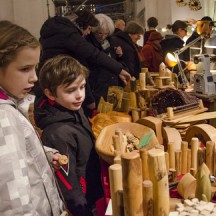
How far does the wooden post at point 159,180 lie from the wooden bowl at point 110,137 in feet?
1.36

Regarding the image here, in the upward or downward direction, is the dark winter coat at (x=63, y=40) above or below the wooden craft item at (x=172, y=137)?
above

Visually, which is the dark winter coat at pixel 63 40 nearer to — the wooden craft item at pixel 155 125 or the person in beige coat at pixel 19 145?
the wooden craft item at pixel 155 125

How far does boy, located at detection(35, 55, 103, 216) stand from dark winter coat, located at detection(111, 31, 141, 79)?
2.10 meters

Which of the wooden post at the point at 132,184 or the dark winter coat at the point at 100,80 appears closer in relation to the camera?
the wooden post at the point at 132,184

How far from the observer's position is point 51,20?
2.71 m

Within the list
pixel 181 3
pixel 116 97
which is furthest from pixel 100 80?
pixel 181 3

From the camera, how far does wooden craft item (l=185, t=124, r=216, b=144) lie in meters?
1.46

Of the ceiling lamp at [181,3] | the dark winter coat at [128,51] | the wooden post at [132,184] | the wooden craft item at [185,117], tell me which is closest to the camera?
the wooden post at [132,184]

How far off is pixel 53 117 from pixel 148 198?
2.75 ft

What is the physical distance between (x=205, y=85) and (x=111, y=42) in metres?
1.37

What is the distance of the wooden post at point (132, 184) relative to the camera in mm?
859

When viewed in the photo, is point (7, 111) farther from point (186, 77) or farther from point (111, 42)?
point (111, 42)

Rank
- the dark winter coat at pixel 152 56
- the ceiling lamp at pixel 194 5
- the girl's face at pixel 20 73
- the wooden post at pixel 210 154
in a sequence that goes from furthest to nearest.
→ the ceiling lamp at pixel 194 5
the dark winter coat at pixel 152 56
the wooden post at pixel 210 154
the girl's face at pixel 20 73

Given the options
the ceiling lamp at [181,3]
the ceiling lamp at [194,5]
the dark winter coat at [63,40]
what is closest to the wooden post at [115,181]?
the dark winter coat at [63,40]
